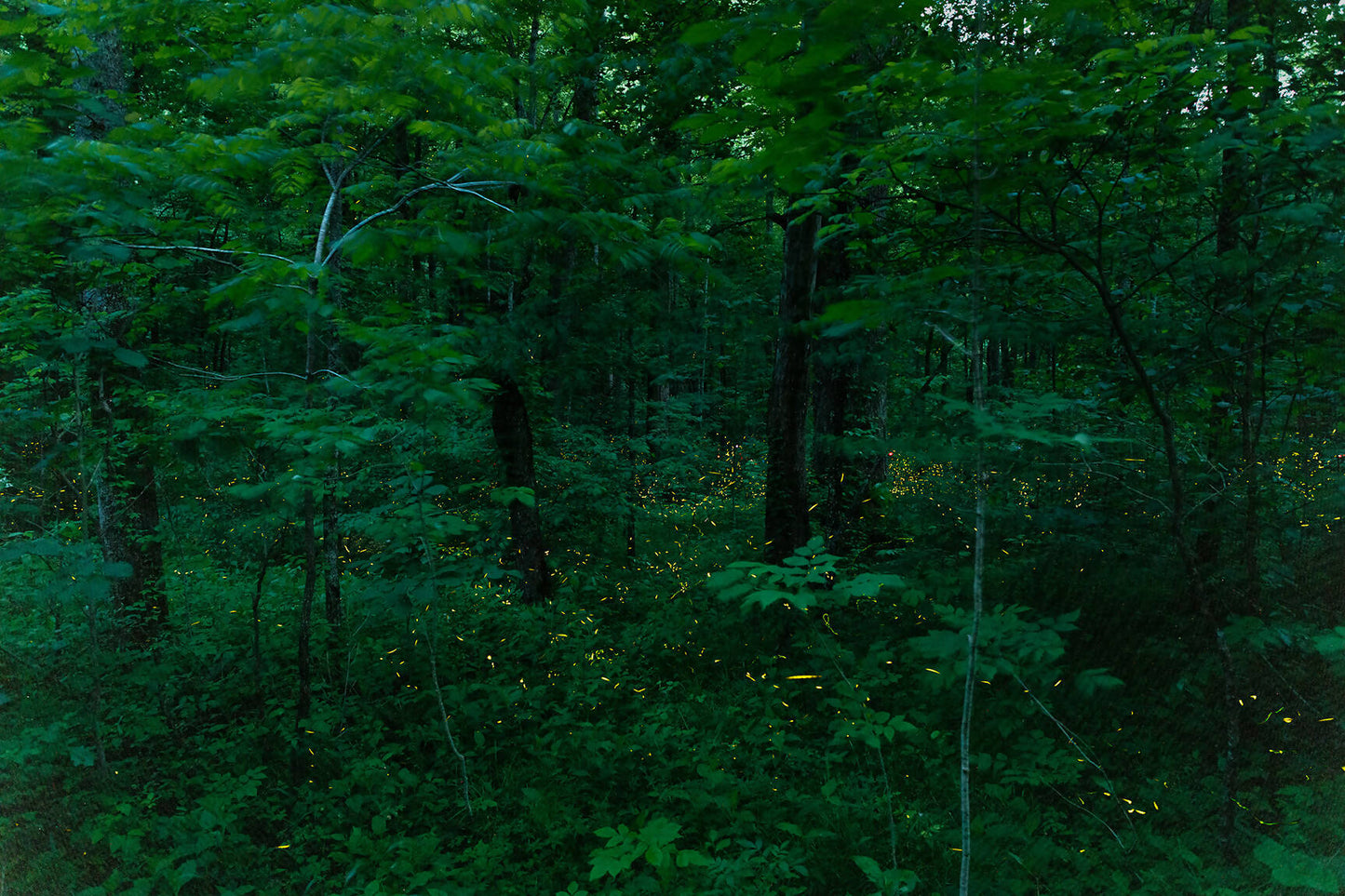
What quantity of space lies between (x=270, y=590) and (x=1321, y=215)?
11340mm

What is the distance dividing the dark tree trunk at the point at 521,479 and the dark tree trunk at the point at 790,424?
2.97 m

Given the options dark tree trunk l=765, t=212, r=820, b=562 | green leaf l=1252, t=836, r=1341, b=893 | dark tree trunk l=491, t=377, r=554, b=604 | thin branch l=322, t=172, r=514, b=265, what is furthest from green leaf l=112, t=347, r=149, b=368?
green leaf l=1252, t=836, r=1341, b=893

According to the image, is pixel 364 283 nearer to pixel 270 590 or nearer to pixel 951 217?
pixel 270 590

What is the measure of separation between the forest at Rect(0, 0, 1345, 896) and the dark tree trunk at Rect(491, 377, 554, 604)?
0.16 m

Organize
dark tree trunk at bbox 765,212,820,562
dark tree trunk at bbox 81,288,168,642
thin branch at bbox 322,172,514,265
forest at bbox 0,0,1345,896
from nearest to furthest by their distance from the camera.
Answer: forest at bbox 0,0,1345,896, thin branch at bbox 322,172,514,265, dark tree trunk at bbox 81,288,168,642, dark tree trunk at bbox 765,212,820,562

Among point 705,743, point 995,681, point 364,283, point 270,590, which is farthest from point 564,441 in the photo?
point 995,681

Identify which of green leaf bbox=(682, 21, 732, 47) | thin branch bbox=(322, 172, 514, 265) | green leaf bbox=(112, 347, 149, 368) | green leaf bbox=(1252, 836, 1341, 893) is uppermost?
thin branch bbox=(322, 172, 514, 265)

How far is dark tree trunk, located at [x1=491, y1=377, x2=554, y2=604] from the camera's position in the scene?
7.97m

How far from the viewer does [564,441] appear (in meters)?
11.5

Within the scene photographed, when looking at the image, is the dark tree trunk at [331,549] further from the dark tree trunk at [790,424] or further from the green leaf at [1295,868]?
the green leaf at [1295,868]

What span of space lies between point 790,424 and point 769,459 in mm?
502

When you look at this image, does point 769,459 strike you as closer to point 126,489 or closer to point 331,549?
point 331,549

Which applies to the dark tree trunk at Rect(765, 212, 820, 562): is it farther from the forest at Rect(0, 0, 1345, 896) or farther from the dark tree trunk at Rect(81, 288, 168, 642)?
the dark tree trunk at Rect(81, 288, 168, 642)

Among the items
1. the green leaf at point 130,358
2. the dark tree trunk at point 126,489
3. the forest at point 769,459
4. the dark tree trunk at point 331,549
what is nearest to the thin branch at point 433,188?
the forest at point 769,459
